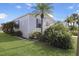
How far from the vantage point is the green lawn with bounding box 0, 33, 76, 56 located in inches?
115

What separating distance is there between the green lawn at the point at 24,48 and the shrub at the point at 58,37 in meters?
0.06

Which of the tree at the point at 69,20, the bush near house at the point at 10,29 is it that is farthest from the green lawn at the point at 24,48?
the tree at the point at 69,20

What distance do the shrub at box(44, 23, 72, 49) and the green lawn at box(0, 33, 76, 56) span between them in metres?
0.06

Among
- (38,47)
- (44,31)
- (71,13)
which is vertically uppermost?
(71,13)

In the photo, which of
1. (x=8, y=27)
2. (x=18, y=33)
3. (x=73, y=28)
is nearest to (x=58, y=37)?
(x=73, y=28)

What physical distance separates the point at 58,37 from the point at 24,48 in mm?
395

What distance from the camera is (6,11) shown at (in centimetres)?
291

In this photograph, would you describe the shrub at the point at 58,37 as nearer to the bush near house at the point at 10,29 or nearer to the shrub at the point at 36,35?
the shrub at the point at 36,35

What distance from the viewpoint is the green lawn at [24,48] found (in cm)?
291

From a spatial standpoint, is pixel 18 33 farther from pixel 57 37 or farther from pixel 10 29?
pixel 57 37

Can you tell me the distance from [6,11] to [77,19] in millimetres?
787

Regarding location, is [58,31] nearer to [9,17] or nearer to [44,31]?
[44,31]

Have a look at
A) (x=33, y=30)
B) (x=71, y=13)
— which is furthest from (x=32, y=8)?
(x=71, y=13)

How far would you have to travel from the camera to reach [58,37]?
2.93 meters
